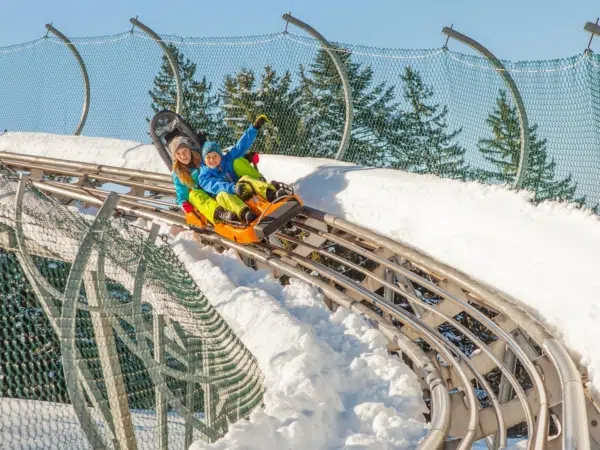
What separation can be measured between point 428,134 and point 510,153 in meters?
0.67

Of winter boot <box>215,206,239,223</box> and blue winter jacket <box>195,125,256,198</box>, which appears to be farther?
blue winter jacket <box>195,125,256,198</box>

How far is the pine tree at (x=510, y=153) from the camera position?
6.73 meters

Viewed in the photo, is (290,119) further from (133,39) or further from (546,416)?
(546,416)

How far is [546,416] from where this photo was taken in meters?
4.18

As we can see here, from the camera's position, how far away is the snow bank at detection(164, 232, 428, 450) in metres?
4.26

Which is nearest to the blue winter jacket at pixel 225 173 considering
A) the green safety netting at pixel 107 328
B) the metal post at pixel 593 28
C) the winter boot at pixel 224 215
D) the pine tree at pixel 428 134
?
the winter boot at pixel 224 215

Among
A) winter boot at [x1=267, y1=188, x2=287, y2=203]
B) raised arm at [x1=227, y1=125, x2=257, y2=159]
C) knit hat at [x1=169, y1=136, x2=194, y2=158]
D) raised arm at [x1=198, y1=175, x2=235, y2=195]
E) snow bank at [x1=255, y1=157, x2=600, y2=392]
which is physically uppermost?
knit hat at [x1=169, y1=136, x2=194, y2=158]

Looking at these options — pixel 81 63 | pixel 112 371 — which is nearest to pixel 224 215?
pixel 112 371

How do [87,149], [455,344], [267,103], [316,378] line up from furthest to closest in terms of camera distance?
[87,149]
[267,103]
[455,344]
[316,378]

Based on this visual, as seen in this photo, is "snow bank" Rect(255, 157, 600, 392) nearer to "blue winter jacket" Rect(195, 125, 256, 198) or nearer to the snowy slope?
the snowy slope

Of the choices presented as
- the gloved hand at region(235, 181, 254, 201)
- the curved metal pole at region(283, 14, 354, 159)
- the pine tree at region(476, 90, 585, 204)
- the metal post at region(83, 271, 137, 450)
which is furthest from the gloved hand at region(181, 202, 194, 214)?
the metal post at region(83, 271, 137, 450)

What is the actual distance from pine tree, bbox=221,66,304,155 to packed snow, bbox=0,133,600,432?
281mm

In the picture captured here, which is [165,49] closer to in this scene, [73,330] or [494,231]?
[494,231]

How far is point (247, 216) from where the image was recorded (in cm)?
769
